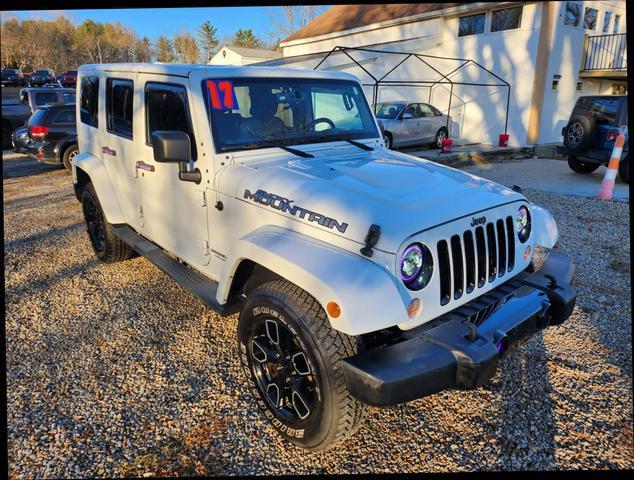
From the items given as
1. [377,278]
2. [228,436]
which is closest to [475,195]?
[377,278]

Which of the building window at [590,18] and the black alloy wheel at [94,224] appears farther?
the building window at [590,18]

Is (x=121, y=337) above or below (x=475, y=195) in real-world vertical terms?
below

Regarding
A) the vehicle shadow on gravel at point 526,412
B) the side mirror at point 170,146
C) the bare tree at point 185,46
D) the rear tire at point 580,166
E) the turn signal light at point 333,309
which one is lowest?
the rear tire at point 580,166

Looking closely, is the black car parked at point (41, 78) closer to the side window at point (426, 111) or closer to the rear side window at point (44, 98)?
the rear side window at point (44, 98)

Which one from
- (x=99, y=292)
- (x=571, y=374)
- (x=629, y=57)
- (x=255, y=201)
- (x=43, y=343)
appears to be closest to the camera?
(x=629, y=57)

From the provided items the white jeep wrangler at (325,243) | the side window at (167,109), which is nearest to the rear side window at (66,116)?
the white jeep wrangler at (325,243)

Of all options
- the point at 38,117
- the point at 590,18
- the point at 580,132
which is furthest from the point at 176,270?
the point at 590,18

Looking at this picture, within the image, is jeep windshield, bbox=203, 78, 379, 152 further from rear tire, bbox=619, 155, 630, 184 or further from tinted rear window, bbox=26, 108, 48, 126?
tinted rear window, bbox=26, 108, 48, 126

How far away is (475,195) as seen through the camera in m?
2.72

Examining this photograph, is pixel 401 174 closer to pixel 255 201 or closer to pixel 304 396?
pixel 255 201

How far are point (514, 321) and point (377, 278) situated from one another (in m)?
0.88

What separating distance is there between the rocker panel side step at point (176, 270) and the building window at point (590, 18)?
18.2m

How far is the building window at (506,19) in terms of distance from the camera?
15852 millimetres

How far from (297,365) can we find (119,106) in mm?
3076
